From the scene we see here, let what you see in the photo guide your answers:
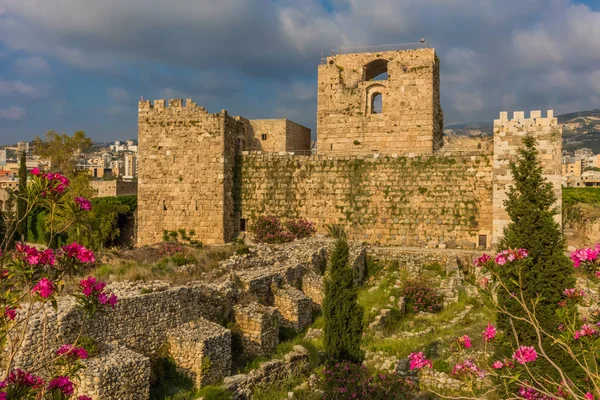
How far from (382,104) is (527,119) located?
622cm

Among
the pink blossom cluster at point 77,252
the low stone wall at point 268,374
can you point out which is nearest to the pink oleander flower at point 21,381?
the pink blossom cluster at point 77,252

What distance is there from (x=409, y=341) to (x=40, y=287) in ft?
31.2

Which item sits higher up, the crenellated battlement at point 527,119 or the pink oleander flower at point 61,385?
the crenellated battlement at point 527,119

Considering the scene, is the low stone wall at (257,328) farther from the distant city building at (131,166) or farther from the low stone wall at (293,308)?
the distant city building at (131,166)

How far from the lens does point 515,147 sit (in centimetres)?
1858

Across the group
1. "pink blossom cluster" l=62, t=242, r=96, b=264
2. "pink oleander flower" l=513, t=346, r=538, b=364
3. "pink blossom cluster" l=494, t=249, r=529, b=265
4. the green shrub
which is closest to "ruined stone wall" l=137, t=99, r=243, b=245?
the green shrub

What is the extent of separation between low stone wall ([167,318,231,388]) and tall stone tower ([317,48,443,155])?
1368cm

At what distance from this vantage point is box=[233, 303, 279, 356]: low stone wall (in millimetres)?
10844

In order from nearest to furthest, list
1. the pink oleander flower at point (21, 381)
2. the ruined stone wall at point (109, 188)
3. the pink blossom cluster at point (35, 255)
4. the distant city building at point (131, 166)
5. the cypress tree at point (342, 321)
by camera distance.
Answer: the pink oleander flower at point (21, 381), the pink blossom cluster at point (35, 255), the cypress tree at point (342, 321), the ruined stone wall at point (109, 188), the distant city building at point (131, 166)

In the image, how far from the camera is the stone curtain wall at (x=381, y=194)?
1948 cm

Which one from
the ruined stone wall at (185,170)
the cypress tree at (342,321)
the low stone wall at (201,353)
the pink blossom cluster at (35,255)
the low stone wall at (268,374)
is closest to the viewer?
the pink blossom cluster at (35,255)

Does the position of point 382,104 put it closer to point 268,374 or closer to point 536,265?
point 536,265

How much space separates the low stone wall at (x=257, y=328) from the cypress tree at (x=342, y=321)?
4.72 feet

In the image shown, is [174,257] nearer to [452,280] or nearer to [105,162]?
[452,280]
